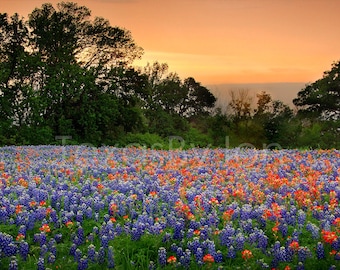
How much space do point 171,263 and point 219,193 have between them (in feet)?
9.16

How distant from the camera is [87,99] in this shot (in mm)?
37719

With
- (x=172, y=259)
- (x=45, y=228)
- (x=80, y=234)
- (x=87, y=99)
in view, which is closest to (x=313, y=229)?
(x=172, y=259)

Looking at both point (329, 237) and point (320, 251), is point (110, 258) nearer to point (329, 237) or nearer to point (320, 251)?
point (320, 251)

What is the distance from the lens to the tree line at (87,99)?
119 feet

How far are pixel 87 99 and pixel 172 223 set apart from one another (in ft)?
104

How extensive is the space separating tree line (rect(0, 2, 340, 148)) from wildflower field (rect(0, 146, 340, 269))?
85.1 ft

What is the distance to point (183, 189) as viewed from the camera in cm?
860

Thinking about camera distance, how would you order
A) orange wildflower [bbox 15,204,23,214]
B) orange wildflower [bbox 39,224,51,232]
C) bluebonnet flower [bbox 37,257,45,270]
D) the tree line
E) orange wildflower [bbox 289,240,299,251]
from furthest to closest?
the tree line < orange wildflower [bbox 15,204,23,214] < orange wildflower [bbox 39,224,51,232] < orange wildflower [bbox 289,240,299,251] < bluebonnet flower [bbox 37,257,45,270]

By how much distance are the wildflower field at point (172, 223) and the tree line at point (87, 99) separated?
25.9 m

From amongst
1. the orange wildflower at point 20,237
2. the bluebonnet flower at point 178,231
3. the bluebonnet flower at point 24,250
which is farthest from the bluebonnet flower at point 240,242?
the orange wildflower at point 20,237

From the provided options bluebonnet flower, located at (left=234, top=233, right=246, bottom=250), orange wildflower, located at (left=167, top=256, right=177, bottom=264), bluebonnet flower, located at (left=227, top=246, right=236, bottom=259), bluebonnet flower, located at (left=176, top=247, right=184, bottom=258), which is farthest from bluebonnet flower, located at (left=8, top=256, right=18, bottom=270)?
bluebonnet flower, located at (left=234, top=233, right=246, bottom=250)

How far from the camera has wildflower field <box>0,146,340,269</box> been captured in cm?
586

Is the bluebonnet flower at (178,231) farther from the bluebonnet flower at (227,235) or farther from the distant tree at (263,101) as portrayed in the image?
the distant tree at (263,101)

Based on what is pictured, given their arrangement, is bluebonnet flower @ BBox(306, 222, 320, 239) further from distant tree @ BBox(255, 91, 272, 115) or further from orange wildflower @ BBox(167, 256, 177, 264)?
distant tree @ BBox(255, 91, 272, 115)
